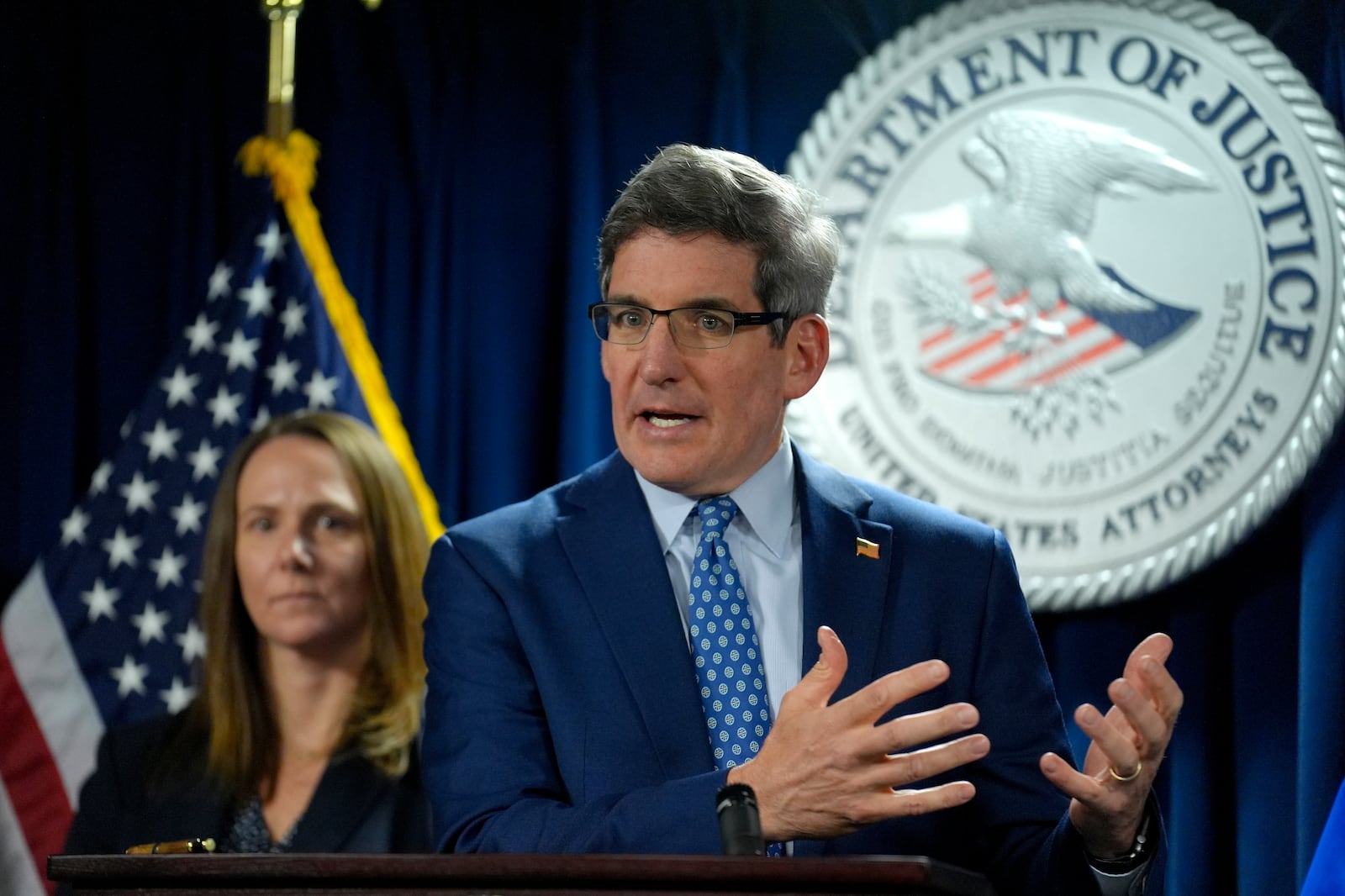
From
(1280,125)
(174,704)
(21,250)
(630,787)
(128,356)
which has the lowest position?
(174,704)

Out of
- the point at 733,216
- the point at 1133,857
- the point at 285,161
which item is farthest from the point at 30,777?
the point at 1133,857

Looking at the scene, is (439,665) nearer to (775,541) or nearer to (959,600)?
(775,541)

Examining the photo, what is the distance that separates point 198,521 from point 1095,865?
7.15 ft

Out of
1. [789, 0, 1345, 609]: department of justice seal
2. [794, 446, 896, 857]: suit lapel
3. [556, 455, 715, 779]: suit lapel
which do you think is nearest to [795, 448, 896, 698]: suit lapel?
[794, 446, 896, 857]: suit lapel

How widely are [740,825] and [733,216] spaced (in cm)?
93

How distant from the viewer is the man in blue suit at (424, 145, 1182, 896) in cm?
200

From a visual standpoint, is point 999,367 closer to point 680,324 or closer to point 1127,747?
point 680,324

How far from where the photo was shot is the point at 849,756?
1.66m

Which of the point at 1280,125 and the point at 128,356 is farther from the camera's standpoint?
the point at 128,356

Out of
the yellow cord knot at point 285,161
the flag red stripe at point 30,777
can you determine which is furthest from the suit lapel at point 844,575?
the flag red stripe at point 30,777

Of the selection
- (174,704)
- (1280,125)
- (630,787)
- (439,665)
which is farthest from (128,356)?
(1280,125)

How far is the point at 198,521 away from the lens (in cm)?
346

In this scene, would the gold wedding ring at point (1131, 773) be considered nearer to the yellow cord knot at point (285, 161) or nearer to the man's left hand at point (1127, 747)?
the man's left hand at point (1127, 747)

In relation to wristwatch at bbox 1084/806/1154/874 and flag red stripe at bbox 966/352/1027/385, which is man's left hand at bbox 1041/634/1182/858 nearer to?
wristwatch at bbox 1084/806/1154/874
